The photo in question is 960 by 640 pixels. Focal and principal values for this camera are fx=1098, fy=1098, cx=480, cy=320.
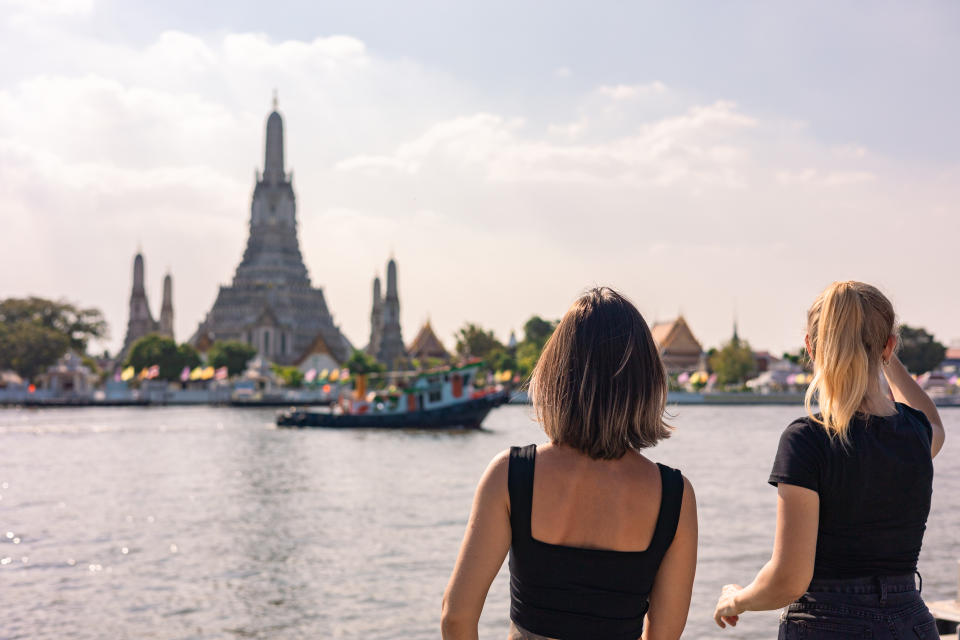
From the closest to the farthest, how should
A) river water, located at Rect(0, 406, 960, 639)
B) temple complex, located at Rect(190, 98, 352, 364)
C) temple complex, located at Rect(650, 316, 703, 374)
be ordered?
river water, located at Rect(0, 406, 960, 639)
temple complex, located at Rect(190, 98, 352, 364)
temple complex, located at Rect(650, 316, 703, 374)

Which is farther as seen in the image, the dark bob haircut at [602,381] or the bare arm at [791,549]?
the bare arm at [791,549]

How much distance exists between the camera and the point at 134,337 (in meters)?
134

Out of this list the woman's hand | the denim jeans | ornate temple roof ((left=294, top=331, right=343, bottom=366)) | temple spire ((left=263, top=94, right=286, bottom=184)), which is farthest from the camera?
temple spire ((left=263, top=94, right=286, bottom=184))

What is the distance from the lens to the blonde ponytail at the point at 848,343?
3033mm

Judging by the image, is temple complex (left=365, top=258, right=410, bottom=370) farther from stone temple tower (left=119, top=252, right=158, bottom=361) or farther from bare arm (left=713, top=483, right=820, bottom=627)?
bare arm (left=713, top=483, right=820, bottom=627)

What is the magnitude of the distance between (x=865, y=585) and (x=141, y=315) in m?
138

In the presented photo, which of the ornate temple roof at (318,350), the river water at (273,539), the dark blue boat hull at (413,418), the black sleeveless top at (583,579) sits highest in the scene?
the ornate temple roof at (318,350)

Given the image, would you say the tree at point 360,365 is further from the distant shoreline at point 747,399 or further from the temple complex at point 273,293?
the distant shoreline at point 747,399

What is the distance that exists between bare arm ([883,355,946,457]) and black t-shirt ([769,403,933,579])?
0.23m

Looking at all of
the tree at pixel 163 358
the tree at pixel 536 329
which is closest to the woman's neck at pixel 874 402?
the tree at pixel 163 358

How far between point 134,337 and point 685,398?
67361 millimetres

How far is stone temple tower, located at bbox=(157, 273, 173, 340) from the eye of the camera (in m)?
137

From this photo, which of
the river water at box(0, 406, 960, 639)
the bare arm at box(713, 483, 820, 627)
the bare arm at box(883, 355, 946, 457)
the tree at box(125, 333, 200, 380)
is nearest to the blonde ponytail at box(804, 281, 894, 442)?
the bare arm at box(713, 483, 820, 627)

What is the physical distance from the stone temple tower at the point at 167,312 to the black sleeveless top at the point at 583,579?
139 meters
